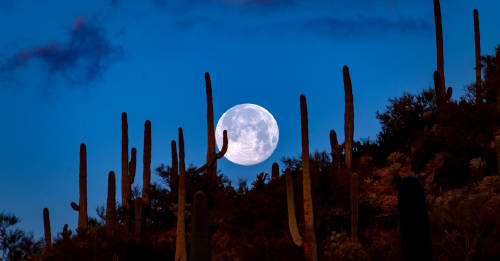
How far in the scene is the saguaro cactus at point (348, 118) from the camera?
21.1 m

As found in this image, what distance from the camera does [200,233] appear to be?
6.40 m

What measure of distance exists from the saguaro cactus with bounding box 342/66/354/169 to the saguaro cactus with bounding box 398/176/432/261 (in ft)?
52.4

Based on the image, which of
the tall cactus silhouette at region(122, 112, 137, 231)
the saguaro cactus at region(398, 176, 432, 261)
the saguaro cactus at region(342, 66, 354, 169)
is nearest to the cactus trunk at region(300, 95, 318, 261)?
the saguaro cactus at region(342, 66, 354, 169)

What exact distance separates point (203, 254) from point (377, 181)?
1737cm

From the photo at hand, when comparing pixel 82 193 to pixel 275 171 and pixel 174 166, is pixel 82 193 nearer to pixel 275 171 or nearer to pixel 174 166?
pixel 174 166

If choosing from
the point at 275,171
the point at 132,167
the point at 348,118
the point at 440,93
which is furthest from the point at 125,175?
the point at 440,93

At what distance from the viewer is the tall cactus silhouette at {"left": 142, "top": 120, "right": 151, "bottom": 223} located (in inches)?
960

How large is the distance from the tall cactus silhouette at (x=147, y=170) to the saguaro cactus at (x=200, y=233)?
1827cm

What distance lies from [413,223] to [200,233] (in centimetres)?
254

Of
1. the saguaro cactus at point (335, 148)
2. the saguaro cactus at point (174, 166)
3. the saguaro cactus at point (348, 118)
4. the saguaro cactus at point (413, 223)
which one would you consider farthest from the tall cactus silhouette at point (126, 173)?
the saguaro cactus at point (413, 223)

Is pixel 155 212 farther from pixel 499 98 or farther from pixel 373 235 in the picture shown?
pixel 499 98

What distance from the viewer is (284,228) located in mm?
20125

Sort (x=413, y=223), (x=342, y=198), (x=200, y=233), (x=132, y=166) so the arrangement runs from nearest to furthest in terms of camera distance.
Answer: (x=413, y=223), (x=200, y=233), (x=342, y=198), (x=132, y=166)

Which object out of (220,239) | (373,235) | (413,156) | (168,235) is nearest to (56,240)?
(168,235)
